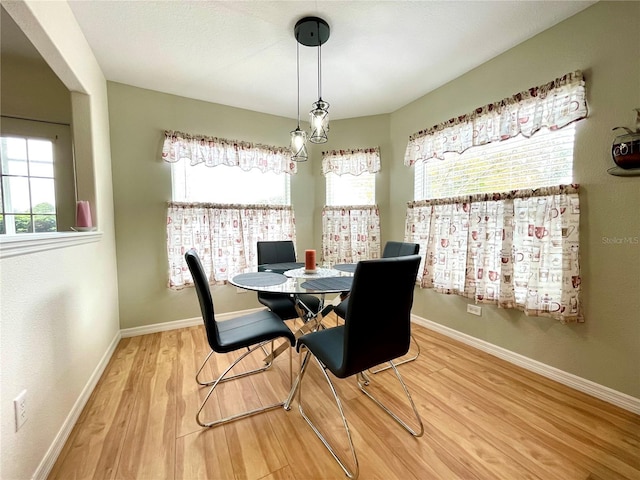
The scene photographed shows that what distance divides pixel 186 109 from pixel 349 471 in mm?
3345

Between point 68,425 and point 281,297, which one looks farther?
point 281,297

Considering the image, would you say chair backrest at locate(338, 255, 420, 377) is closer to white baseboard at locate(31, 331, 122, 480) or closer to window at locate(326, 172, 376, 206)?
Answer: white baseboard at locate(31, 331, 122, 480)

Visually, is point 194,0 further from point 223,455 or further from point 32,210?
point 223,455

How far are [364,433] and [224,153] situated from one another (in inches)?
113

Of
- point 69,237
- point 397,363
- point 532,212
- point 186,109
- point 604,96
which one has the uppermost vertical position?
point 186,109

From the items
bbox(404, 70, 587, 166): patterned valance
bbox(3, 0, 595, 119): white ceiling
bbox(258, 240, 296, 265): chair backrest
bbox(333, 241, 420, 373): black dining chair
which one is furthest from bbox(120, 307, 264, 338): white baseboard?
bbox(404, 70, 587, 166): patterned valance

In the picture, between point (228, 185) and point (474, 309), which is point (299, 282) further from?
point (228, 185)

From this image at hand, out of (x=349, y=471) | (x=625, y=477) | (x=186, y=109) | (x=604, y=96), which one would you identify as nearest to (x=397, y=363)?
(x=349, y=471)

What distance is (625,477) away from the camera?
117 cm

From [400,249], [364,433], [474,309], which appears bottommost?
[364,433]

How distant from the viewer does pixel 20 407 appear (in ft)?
3.36

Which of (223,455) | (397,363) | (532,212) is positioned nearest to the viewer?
(223,455)

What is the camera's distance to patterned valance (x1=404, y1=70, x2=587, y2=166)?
176cm

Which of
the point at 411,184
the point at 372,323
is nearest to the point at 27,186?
the point at 372,323
